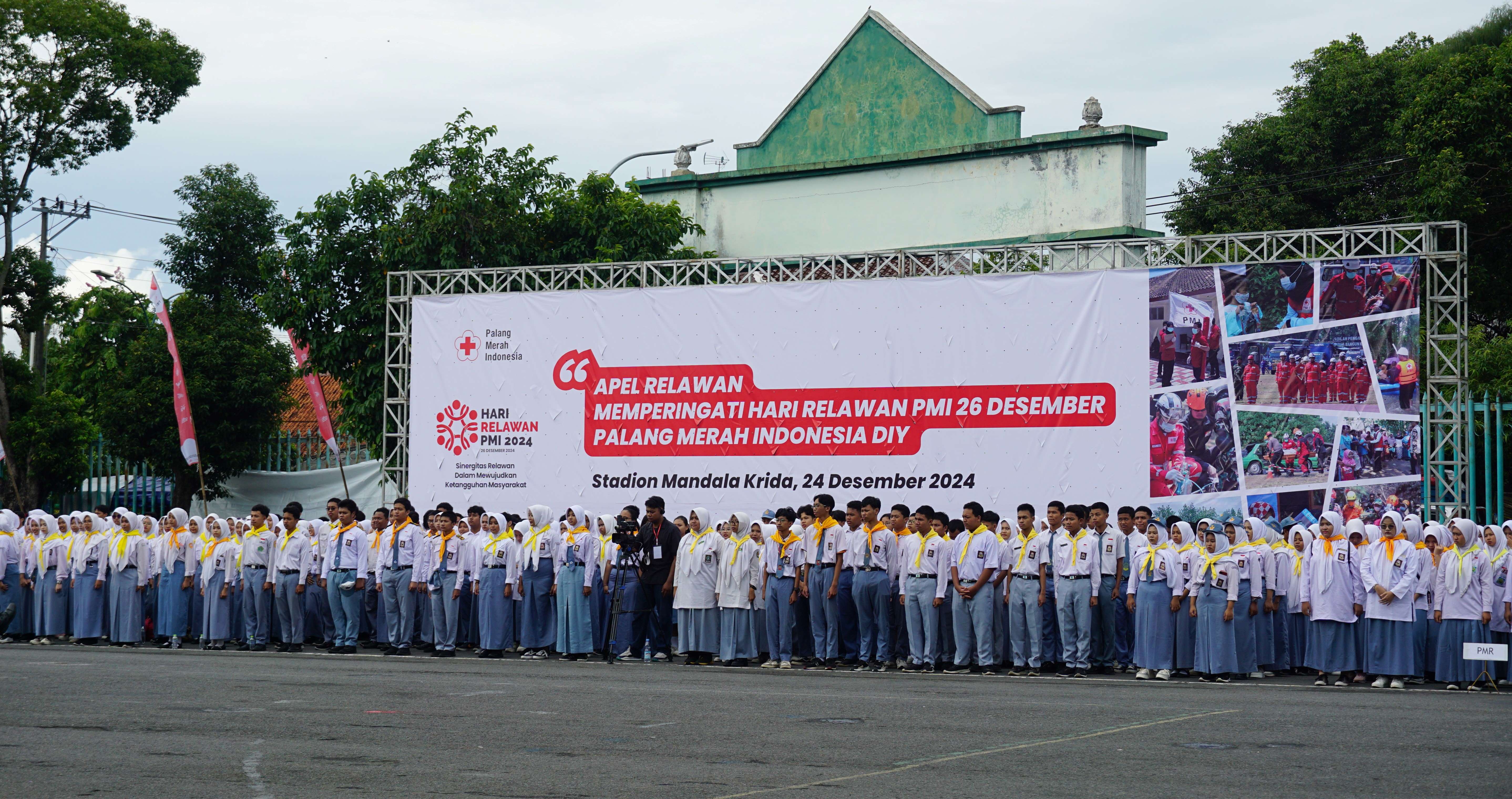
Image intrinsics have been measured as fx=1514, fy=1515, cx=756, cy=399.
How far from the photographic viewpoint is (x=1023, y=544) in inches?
559

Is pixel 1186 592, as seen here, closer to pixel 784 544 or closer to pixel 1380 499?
pixel 1380 499

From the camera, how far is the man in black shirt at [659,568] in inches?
599

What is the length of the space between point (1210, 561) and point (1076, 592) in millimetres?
1210

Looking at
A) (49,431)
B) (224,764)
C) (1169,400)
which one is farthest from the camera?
(49,431)

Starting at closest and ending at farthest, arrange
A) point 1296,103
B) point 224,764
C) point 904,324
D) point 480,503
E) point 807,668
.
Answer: point 224,764
point 807,668
point 904,324
point 480,503
point 1296,103

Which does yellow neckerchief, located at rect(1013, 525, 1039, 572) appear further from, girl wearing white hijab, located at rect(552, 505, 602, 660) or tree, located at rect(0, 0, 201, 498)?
tree, located at rect(0, 0, 201, 498)

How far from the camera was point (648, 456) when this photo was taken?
58.7 feet

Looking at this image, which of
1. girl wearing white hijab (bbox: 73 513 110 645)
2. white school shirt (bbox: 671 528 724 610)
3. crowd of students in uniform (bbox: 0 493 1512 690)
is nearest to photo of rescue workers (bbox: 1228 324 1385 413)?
crowd of students in uniform (bbox: 0 493 1512 690)

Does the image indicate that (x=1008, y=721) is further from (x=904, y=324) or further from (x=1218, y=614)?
(x=904, y=324)

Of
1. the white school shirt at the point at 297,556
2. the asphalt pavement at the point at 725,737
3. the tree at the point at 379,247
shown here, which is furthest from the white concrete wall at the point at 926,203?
the asphalt pavement at the point at 725,737

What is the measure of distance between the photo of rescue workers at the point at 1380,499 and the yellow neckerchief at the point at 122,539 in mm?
13300

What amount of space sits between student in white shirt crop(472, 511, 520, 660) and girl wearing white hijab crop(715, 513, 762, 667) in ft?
7.91

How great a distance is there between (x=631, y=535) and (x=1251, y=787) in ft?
29.2

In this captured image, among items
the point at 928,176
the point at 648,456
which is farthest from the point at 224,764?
the point at 928,176
